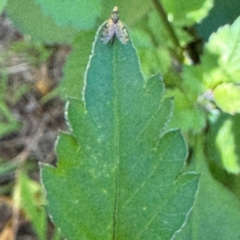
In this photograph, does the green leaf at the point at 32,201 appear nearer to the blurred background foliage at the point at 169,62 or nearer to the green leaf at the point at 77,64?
the blurred background foliage at the point at 169,62

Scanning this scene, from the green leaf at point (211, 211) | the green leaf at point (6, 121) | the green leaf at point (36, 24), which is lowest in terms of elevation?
the green leaf at point (211, 211)

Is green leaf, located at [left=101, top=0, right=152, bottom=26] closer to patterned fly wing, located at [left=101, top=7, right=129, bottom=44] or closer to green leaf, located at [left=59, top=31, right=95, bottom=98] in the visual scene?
green leaf, located at [left=59, top=31, right=95, bottom=98]

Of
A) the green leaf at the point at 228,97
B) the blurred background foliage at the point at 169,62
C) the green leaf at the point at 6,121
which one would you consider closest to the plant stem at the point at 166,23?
the blurred background foliage at the point at 169,62

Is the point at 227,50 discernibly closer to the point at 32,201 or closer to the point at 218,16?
the point at 218,16

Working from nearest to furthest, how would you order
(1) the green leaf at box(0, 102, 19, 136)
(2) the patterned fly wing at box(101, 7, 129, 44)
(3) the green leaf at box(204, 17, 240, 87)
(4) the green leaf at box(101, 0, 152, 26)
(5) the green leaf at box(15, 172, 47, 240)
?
1. (2) the patterned fly wing at box(101, 7, 129, 44)
2. (3) the green leaf at box(204, 17, 240, 87)
3. (4) the green leaf at box(101, 0, 152, 26)
4. (5) the green leaf at box(15, 172, 47, 240)
5. (1) the green leaf at box(0, 102, 19, 136)

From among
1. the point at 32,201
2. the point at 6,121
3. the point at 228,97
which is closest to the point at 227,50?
the point at 228,97

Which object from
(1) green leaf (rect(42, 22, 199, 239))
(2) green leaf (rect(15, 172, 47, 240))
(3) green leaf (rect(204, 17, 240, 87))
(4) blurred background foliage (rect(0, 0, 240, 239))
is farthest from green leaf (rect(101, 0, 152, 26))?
(2) green leaf (rect(15, 172, 47, 240))
